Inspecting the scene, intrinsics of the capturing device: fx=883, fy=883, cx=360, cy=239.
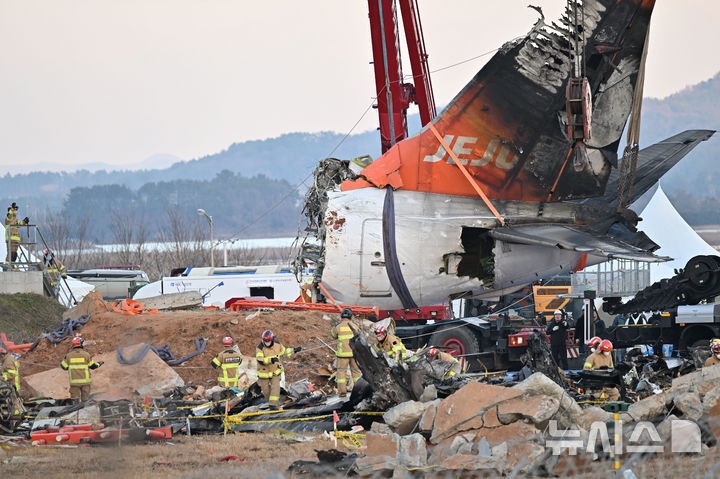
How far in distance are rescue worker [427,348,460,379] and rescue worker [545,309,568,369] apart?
4005 millimetres

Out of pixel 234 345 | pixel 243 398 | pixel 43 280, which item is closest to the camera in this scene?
pixel 243 398

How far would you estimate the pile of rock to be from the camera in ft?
29.9

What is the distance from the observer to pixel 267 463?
1078 cm

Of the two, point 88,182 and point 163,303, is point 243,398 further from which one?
point 88,182

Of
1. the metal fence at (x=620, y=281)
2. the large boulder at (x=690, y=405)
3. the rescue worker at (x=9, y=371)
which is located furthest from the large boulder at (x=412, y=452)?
the metal fence at (x=620, y=281)

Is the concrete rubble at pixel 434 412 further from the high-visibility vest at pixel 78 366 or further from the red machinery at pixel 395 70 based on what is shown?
the red machinery at pixel 395 70

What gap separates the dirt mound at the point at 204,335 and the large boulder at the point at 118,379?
0.74m

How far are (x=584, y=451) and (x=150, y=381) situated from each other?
39.6 ft

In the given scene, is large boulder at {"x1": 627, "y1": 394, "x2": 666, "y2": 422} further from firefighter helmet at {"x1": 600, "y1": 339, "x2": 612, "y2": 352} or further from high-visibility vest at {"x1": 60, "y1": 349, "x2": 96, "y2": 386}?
high-visibility vest at {"x1": 60, "y1": 349, "x2": 96, "y2": 386}

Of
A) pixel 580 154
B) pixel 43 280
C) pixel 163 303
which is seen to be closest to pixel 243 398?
pixel 580 154

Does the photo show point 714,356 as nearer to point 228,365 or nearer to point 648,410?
point 648,410

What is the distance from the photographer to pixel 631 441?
953 cm

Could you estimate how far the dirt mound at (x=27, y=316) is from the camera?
97.3 ft

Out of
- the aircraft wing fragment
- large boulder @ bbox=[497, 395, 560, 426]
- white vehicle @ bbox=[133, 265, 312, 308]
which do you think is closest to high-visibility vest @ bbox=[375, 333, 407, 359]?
the aircraft wing fragment
